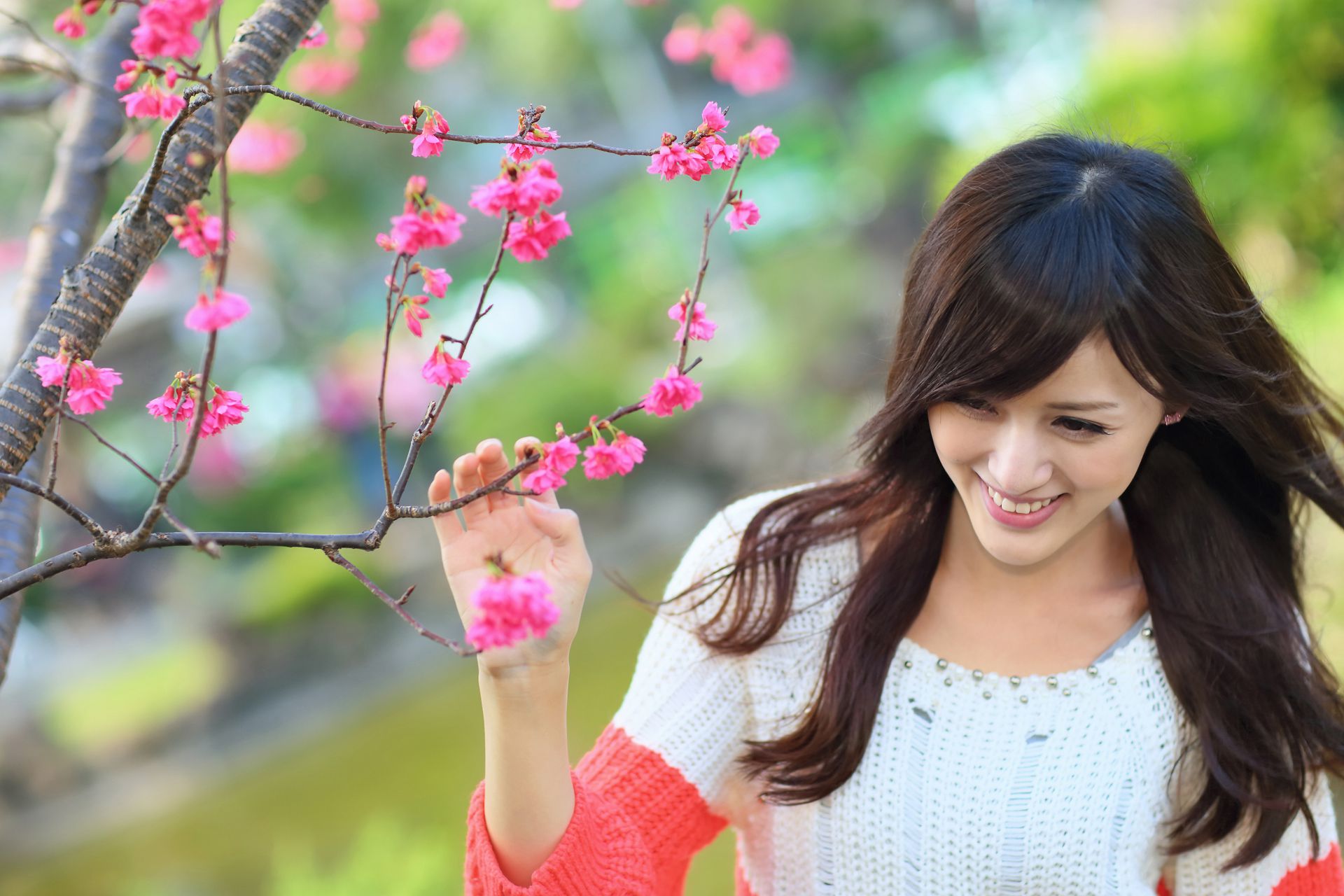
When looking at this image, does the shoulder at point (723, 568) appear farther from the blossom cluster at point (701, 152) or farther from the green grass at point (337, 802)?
the green grass at point (337, 802)

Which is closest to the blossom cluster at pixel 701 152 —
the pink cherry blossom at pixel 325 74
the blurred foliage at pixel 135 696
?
the pink cherry blossom at pixel 325 74

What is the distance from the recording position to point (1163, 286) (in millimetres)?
1331

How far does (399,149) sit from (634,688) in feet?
21.6

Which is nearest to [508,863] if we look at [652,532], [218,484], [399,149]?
[652,532]

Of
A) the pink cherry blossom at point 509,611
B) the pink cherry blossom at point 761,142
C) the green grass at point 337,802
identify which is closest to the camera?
the pink cherry blossom at point 509,611

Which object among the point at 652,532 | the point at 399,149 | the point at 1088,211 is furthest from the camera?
the point at 399,149

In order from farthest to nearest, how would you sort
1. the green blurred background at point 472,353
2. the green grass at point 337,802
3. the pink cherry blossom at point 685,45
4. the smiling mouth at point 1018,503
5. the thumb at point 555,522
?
the green grass at point 337,802
the green blurred background at point 472,353
the pink cherry blossom at point 685,45
the smiling mouth at point 1018,503
the thumb at point 555,522

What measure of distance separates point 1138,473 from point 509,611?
110 centimetres

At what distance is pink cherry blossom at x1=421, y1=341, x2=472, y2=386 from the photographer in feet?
3.32

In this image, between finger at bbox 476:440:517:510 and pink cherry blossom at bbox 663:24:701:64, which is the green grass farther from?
finger at bbox 476:440:517:510

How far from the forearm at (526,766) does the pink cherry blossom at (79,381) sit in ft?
1.43

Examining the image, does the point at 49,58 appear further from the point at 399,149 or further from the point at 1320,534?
the point at 399,149

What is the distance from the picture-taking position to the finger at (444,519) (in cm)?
117

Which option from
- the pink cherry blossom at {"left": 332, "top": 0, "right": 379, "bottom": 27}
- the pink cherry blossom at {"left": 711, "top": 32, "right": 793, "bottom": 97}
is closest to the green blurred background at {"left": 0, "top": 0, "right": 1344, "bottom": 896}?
the pink cherry blossom at {"left": 332, "top": 0, "right": 379, "bottom": 27}
